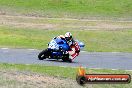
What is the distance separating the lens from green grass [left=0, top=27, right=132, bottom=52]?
1256 inches

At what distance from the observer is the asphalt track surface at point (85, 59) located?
22.3 meters

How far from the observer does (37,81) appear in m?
14.2

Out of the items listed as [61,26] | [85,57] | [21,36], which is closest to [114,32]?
[61,26]

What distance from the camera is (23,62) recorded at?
22.1 meters

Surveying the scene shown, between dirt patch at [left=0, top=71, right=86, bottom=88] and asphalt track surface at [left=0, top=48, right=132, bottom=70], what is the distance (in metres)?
6.69

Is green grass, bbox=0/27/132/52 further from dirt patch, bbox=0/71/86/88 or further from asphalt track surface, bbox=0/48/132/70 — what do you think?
dirt patch, bbox=0/71/86/88

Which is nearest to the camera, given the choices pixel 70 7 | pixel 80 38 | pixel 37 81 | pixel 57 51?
pixel 37 81

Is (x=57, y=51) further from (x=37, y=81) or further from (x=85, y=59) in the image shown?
(x=37, y=81)

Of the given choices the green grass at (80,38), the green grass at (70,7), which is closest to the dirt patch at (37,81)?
the green grass at (80,38)

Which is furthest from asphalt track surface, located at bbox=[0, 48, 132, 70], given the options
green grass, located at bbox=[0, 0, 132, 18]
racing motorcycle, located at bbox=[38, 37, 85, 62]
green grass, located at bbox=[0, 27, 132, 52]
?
green grass, located at bbox=[0, 0, 132, 18]


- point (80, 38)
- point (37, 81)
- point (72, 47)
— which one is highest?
point (37, 81)

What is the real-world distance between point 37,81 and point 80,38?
23250 mm

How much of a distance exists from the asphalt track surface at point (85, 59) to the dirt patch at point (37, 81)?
21.9ft

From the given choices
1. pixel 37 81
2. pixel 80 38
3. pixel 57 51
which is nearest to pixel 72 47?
pixel 57 51
